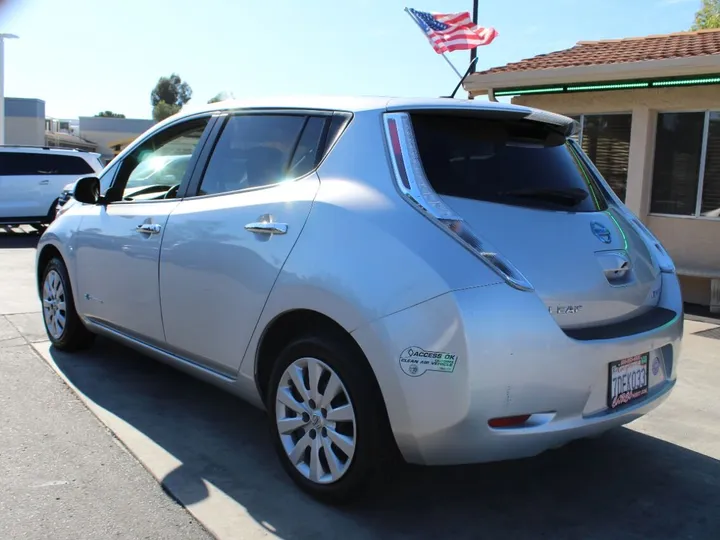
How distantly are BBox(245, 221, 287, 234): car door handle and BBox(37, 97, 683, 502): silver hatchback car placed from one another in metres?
0.01

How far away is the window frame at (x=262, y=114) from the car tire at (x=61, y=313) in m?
1.76

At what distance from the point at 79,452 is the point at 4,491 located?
1.55 ft

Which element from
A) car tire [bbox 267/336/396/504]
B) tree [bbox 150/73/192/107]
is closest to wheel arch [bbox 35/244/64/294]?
car tire [bbox 267/336/396/504]

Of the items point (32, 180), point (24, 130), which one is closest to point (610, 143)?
point (32, 180)

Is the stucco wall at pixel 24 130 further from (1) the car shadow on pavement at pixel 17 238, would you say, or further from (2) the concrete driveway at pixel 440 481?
(2) the concrete driveway at pixel 440 481

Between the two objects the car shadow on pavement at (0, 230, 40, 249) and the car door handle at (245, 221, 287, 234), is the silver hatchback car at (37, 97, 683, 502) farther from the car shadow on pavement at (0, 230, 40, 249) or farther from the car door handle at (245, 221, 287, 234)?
the car shadow on pavement at (0, 230, 40, 249)

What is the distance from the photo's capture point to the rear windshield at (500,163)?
3.08 meters

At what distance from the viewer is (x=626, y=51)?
10.2 m

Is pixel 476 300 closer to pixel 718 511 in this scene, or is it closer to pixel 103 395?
pixel 718 511

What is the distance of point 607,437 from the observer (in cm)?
415

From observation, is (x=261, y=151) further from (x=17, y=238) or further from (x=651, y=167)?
(x=17, y=238)

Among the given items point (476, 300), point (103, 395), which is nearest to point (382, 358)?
point (476, 300)

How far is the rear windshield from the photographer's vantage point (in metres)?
3.08

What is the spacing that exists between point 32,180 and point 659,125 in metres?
12.1
